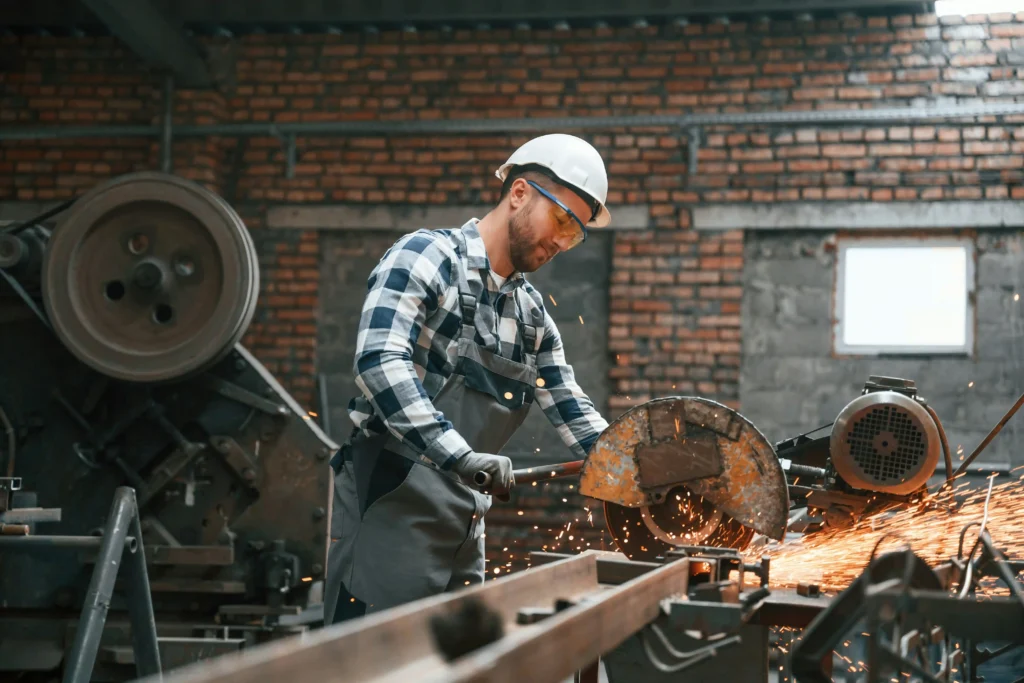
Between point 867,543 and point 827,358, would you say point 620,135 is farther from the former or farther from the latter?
point 867,543

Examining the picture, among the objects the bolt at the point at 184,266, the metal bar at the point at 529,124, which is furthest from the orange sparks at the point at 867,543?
the metal bar at the point at 529,124

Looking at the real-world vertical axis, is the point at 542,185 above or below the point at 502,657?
above

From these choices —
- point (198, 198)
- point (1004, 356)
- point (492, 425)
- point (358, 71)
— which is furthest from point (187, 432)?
point (1004, 356)

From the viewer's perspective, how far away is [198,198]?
4664 millimetres

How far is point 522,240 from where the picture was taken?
Answer: 2.87 meters

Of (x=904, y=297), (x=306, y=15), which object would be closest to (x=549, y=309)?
Answer: (x=904, y=297)

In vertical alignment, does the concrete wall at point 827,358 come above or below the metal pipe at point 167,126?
below

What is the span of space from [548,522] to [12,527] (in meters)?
3.76

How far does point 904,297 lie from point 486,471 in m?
4.96

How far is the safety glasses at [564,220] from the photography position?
286 centimetres

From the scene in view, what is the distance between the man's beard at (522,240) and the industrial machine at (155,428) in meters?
2.05

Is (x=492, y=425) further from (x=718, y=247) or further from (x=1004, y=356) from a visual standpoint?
(x=1004, y=356)

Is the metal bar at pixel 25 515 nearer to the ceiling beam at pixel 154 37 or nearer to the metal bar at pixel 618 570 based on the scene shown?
the metal bar at pixel 618 570

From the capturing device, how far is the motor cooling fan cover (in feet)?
9.60
